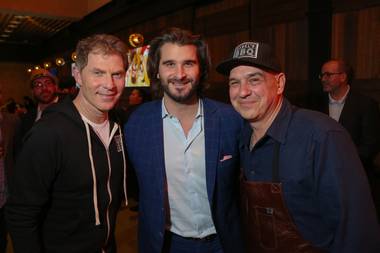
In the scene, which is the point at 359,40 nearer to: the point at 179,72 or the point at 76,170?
the point at 179,72

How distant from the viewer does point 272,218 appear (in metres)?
1.50

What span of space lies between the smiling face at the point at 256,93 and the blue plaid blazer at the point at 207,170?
0.27 m

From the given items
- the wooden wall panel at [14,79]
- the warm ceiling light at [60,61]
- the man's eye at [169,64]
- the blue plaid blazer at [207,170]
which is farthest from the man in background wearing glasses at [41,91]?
the wooden wall panel at [14,79]

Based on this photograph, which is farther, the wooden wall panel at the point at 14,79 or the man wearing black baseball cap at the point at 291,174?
the wooden wall panel at the point at 14,79

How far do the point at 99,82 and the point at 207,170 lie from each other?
0.72m

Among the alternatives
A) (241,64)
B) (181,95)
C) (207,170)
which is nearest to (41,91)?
(181,95)

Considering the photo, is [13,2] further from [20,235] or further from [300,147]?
[300,147]

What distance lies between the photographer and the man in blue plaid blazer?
1.81 meters

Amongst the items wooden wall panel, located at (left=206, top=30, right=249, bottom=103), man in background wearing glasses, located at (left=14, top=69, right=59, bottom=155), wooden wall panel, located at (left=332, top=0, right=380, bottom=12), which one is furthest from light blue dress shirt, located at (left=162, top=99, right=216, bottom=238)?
wooden wall panel, located at (left=206, top=30, right=249, bottom=103)

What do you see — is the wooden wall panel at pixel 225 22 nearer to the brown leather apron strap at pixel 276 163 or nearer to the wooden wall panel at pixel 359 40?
the wooden wall panel at pixel 359 40

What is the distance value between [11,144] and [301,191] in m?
2.53

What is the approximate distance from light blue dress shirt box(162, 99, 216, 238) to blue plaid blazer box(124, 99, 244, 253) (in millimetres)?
48

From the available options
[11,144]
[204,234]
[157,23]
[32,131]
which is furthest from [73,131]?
[157,23]

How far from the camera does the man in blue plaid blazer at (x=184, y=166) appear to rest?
1807 millimetres
